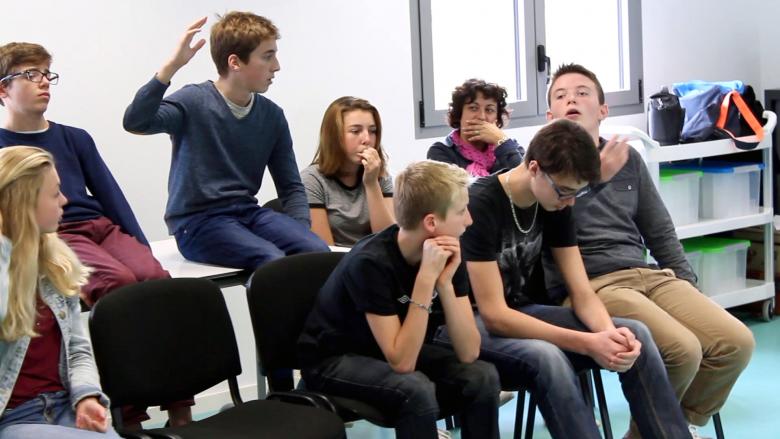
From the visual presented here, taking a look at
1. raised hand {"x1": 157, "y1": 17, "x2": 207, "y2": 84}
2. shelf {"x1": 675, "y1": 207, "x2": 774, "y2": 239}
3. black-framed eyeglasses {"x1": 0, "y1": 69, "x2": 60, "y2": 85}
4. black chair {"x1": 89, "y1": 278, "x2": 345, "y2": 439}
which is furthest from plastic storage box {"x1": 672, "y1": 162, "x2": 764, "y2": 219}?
black-framed eyeglasses {"x1": 0, "y1": 69, "x2": 60, "y2": 85}

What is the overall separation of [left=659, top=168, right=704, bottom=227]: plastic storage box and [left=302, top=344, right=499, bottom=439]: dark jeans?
2313 mm

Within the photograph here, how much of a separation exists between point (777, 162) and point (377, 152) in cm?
248

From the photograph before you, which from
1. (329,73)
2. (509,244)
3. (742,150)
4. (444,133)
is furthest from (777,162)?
(509,244)

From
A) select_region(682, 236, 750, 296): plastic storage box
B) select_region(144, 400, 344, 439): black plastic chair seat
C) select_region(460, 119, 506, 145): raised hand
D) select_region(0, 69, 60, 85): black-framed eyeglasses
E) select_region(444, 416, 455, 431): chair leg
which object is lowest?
select_region(444, 416, 455, 431): chair leg

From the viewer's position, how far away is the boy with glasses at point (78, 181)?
268cm

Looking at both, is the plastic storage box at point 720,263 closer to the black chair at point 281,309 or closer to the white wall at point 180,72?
the white wall at point 180,72

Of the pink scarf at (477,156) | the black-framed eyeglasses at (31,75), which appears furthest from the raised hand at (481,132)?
the black-framed eyeglasses at (31,75)

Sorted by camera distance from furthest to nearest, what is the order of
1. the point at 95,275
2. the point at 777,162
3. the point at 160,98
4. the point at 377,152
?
the point at 777,162, the point at 377,152, the point at 160,98, the point at 95,275

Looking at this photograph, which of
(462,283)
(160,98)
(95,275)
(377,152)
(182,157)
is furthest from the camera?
(377,152)

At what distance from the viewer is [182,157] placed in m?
3.01

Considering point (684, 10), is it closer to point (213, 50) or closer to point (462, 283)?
point (213, 50)

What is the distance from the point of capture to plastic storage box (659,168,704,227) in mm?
4414

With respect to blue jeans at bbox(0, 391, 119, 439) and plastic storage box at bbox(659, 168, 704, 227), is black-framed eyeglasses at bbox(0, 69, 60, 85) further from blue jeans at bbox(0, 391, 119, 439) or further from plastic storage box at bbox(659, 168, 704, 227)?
plastic storage box at bbox(659, 168, 704, 227)

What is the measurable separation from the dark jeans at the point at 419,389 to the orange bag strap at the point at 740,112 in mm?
2647
